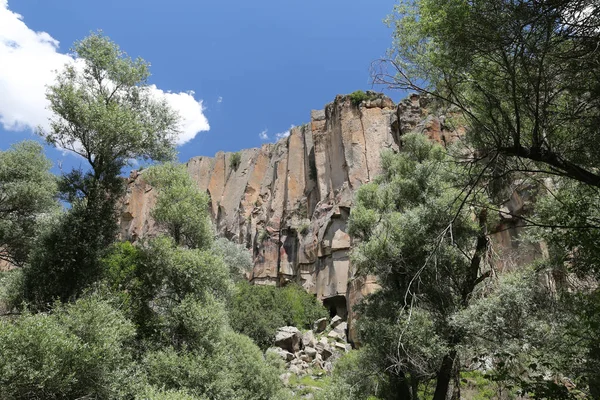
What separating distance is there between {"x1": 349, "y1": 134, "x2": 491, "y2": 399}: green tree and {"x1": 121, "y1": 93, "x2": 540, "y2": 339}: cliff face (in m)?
12.8

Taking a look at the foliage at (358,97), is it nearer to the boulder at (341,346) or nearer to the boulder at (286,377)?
the boulder at (341,346)

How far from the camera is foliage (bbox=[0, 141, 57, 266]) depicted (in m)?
16.0

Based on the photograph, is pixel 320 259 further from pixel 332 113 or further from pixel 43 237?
pixel 43 237

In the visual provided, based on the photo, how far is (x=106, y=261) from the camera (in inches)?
481

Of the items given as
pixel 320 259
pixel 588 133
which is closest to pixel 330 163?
pixel 320 259

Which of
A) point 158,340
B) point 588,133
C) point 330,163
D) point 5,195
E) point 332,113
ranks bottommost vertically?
point 158,340

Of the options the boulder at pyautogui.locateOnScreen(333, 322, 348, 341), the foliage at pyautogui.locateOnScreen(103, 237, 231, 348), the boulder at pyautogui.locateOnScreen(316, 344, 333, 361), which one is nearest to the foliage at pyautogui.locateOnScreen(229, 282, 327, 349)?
the boulder at pyautogui.locateOnScreen(333, 322, 348, 341)

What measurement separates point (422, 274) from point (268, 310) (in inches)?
780

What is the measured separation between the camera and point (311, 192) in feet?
139

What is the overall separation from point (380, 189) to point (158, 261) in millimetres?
8018

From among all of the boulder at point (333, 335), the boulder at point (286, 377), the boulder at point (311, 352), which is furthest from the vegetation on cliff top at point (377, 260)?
the boulder at point (333, 335)

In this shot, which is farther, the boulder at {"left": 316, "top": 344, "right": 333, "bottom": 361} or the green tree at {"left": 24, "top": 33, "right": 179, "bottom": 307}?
the boulder at {"left": 316, "top": 344, "right": 333, "bottom": 361}

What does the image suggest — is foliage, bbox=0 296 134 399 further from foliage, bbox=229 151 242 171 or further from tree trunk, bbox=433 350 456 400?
foliage, bbox=229 151 242 171

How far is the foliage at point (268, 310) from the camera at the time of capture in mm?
26188
